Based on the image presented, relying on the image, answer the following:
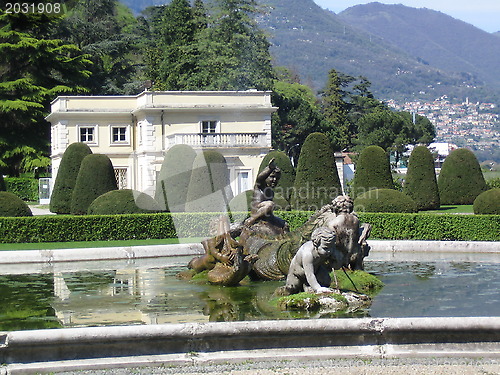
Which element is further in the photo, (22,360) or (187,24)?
(187,24)

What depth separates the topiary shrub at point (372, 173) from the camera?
33.1 meters

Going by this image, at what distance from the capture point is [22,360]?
28.2ft

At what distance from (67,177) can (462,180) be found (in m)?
19.0

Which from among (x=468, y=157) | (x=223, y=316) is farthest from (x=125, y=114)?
(x=223, y=316)

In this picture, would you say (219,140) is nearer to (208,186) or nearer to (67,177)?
(67,177)

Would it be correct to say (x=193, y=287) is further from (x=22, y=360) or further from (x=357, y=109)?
(x=357, y=109)

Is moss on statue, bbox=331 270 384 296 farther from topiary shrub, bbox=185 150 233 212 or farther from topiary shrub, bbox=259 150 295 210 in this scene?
topiary shrub, bbox=259 150 295 210

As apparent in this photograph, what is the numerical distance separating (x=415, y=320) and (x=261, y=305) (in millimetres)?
3517

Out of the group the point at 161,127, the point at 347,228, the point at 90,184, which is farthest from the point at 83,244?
the point at 161,127

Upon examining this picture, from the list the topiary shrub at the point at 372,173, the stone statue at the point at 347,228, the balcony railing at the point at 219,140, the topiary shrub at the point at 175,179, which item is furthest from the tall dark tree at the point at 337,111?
the stone statue at the point at 347,228

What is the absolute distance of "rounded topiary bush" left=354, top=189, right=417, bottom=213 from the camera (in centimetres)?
2664

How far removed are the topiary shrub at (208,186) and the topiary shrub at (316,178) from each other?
2797 mm

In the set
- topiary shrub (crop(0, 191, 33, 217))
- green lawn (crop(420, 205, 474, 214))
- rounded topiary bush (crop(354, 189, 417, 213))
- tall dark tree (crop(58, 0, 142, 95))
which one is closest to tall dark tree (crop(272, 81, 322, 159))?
tall dark tree (crop(58, 0, 142, 95))

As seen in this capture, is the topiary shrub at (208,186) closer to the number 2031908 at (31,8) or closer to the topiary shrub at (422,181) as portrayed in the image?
the topiary shrub at (422,181)
